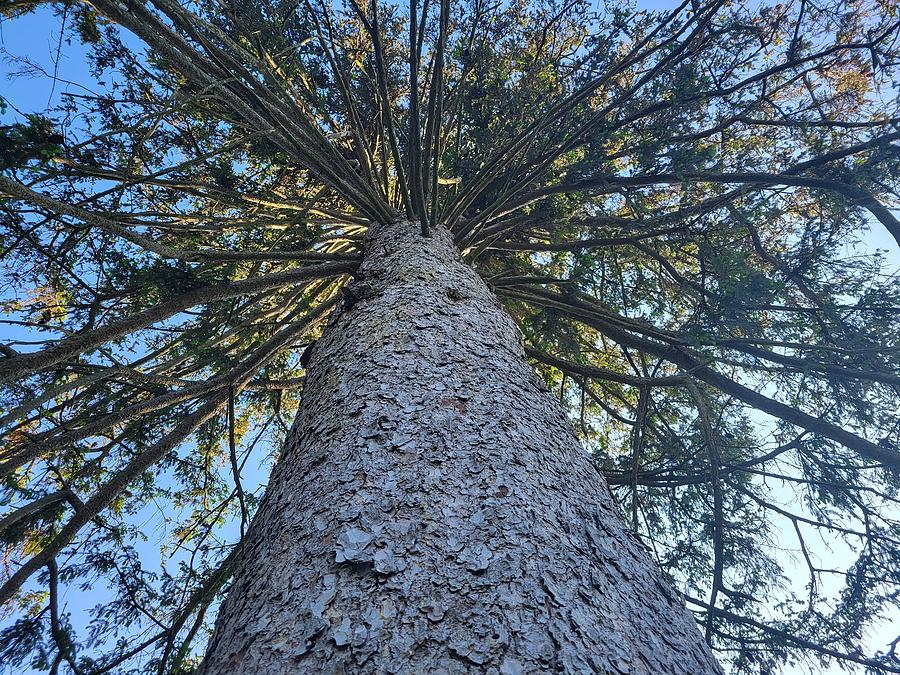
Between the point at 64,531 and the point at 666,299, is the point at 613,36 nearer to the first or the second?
the point at 666,299

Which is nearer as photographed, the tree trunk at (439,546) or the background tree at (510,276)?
the tree trunk at (439,546)

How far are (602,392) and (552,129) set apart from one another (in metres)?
2.65

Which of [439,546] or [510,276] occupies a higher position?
[510,276]

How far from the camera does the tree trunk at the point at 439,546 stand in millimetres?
796

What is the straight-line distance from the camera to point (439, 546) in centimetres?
95

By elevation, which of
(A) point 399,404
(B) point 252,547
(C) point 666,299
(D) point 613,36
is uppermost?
(D) point 613,36

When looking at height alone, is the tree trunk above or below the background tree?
below

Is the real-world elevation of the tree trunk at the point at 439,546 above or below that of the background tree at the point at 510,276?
below

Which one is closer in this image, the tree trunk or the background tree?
the tree trunk

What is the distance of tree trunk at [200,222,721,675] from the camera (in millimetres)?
796

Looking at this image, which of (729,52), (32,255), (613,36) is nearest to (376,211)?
(32,255)

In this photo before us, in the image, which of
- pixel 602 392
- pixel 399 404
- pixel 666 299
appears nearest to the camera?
pixel 399 404

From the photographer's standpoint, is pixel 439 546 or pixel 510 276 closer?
pixel 439 546

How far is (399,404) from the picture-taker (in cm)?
137
